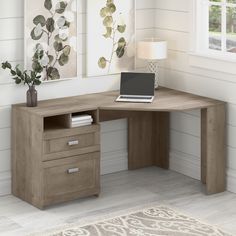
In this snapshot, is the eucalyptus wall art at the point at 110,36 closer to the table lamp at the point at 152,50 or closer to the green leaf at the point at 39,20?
the table lamp at the point at 152,50

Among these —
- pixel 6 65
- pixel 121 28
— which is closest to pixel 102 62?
pixel 121 28

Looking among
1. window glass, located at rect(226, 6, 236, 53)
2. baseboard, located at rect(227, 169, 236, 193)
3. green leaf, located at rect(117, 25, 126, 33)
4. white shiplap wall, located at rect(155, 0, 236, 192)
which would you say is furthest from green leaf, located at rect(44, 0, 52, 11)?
baseboard, located at rect(227, 169, 236, 193)

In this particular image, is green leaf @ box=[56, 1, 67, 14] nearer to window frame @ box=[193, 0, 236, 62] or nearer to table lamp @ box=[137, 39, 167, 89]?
table lamp @ box=[137, 39, 167, 89]

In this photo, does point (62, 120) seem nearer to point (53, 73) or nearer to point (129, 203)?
point (53, 73)

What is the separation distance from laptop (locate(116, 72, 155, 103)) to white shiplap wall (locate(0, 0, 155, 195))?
0.88ft

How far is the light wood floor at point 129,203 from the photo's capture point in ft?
16.2

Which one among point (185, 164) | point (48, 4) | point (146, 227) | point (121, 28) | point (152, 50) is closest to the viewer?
point (146, 227)

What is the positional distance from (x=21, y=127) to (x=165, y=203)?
1.15 m

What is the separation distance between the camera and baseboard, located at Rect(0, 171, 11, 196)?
17.9 ft

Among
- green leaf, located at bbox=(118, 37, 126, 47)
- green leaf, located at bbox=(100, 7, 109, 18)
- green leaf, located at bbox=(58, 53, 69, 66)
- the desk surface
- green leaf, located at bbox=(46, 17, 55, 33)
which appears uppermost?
green leaf, located at bbox=(100, 7, 109, 18)

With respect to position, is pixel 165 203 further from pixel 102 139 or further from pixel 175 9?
pixel 175 9

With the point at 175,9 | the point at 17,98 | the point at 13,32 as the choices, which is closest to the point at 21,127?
the point at 17,98

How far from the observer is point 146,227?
482 cm

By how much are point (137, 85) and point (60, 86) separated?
58 centimetres
